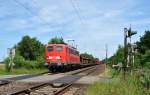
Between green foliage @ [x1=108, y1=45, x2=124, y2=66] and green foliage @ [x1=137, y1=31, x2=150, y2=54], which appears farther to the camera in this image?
green foliage @ [x1=137, y1=31, x2=150, y2=54]

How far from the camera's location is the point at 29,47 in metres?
93.3

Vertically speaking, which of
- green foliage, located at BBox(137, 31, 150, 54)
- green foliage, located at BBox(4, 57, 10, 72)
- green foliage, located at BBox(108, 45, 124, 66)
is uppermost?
green foliage, located at BBox(137, 31, 150, 54)

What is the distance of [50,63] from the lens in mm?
45250

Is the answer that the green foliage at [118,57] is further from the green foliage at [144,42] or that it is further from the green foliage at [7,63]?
the green foliage at [7,63]

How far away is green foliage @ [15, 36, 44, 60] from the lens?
304 feet

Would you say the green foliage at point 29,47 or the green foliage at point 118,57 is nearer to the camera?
the green foliage at point 118,57

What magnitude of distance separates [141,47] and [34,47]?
28.2 m

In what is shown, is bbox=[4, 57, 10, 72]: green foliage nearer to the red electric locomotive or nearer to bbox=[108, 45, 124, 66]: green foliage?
the red electric locomotive

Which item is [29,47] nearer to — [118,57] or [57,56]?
[118,57]

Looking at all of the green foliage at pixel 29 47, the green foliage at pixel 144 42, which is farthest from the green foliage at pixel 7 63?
the green foliage at pixel 29 47

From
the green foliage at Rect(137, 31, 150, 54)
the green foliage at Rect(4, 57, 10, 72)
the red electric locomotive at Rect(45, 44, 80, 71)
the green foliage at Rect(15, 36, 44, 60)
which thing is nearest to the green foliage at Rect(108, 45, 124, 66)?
the green foliage at Rect(137, 31, 150, 54)

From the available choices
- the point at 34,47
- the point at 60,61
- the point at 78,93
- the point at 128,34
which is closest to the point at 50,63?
the point at 60,61

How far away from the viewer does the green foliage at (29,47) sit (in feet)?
304

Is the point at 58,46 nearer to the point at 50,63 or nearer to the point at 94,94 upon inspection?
the point at 50,63
